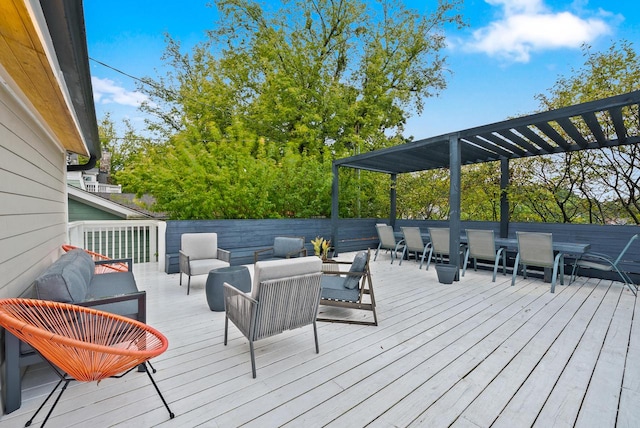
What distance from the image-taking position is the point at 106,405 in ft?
6.03

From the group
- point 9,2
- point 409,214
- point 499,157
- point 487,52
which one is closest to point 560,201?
point 499,157

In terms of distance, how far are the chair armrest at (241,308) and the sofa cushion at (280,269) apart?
2.7 inches

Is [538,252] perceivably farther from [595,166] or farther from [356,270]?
[356,270]

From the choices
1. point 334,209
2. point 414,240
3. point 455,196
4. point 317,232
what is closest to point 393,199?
point 334,209

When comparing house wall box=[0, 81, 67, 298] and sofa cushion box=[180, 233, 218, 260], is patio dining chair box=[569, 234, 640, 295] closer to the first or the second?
sofa cushion box=[180, 233, 218, 260]

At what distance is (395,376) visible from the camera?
218 centimetres

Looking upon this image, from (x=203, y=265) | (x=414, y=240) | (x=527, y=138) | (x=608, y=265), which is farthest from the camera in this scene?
(x=414, y=240)

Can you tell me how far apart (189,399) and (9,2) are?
7.13 feet

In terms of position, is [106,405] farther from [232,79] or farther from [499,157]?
[232,79]

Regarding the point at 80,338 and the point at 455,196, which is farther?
the point at 455,196

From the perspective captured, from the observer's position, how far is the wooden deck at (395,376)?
1.75 metres

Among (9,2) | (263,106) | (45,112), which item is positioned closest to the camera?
(9,2)

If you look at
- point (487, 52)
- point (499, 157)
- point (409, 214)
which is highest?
point (487, 52)

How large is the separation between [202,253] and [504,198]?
6.58 metres
